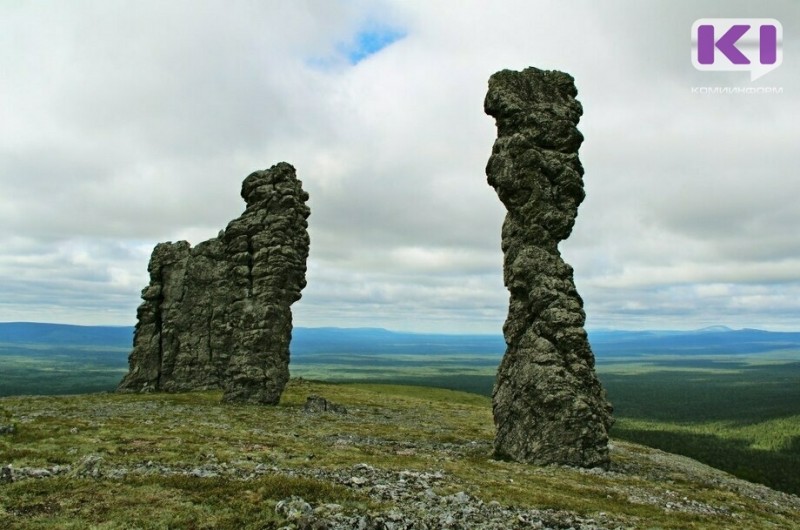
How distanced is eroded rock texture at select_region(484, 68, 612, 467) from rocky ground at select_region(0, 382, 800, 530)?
9.09 ft

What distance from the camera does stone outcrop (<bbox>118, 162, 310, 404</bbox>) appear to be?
68.1 metres

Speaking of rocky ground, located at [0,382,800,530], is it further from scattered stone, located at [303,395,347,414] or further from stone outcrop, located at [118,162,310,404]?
stone outcrop, located at [118,162,310,404]

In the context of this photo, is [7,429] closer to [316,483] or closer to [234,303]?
[316,483]

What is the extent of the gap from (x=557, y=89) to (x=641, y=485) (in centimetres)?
3458

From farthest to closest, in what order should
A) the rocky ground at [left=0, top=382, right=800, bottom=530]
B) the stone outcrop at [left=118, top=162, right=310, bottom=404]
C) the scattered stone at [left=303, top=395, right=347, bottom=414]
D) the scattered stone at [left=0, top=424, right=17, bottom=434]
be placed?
the stone outcrop at [left=118, top=162, right=310, bottom=404]
the scattered stone at [left=303, top=395, right=347, bottom=414]
the scattered stone at [left=0, top=424, right=17, bottom=434]
the rocky ground at [left=0, top=382, right=800, bottom=530]

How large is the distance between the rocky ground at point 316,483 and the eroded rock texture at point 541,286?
2772mm

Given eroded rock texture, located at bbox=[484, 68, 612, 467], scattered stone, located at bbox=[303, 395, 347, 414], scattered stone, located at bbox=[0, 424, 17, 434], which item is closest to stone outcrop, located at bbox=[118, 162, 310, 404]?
scattered stone, located at bbox=[303, 395, 347, 414]

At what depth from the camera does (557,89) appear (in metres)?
49.8

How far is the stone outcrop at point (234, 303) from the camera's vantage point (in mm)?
68062

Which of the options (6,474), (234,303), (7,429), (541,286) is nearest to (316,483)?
(6,474)

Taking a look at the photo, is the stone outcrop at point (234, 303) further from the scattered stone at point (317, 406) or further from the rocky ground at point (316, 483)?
the rocky ground at point (316, 483)

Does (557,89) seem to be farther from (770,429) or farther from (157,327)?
(770,429)

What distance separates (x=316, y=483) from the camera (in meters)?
26.0

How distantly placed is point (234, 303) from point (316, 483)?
166 ft
